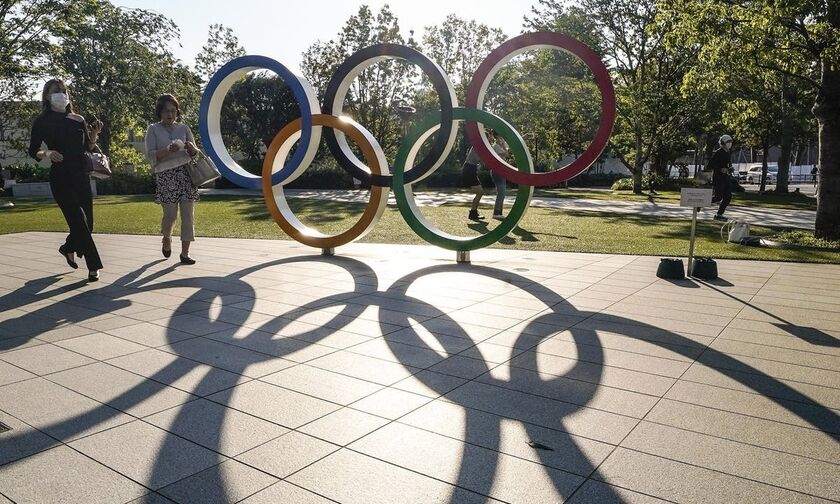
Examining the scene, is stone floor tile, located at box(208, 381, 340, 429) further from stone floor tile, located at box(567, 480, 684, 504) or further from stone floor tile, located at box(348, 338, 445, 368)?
stone floor tile, located at box(567, 480, 684, 504)

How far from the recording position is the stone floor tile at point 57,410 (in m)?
3.21

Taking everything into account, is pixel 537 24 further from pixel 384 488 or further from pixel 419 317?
pixel 384 488

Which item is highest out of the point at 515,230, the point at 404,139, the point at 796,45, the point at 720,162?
the point at 796,45

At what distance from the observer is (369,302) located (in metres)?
6.21

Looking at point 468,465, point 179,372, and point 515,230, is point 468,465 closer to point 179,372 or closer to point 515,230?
point 179,372

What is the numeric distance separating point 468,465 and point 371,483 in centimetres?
48

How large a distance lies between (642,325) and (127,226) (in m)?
12.5

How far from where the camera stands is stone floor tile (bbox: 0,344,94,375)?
4.18 metres

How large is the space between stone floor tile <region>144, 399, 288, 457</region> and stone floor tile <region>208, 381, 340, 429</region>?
0.06 metres

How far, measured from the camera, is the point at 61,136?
22.5 ft

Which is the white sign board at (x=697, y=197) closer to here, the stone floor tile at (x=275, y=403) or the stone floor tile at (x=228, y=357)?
the stone floor tile at (x=228, y=357)

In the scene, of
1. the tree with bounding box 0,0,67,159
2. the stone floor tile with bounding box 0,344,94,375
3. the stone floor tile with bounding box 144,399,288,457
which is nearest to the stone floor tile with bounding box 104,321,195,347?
the stone floor tile with bounding box 0,344,94,375

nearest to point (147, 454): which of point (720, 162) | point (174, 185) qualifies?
point (174, 185)

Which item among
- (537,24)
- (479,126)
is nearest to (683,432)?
(479,126)
